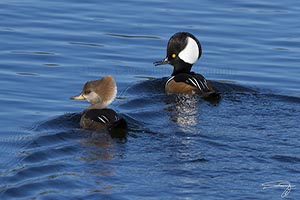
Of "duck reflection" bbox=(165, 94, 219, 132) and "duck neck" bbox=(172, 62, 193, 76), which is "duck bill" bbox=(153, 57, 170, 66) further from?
"duck reflection" bbox=(165, 94, 219, 132)

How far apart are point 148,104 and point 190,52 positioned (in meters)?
1.96

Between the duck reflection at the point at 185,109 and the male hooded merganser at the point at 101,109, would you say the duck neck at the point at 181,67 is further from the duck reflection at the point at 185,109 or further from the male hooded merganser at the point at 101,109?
the male hooded merganser at the point at 101,109

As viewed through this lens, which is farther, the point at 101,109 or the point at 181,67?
the point at 181,67

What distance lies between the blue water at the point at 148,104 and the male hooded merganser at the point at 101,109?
0.58 feet

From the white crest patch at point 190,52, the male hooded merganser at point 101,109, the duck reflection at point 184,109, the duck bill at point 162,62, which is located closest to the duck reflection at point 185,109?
the duck reflection at point 184,109

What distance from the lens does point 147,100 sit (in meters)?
13.2

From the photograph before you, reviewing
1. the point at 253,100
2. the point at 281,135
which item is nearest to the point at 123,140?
the point at 281,135

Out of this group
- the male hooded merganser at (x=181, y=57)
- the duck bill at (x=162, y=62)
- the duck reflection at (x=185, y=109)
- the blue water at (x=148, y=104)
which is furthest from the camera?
the duck bill at (x=162, y=62)

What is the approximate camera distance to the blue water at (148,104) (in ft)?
30.6

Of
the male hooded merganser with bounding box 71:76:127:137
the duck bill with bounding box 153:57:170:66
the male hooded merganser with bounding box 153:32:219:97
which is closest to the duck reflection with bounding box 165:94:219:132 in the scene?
the male hooded merganser with bounding box 153:32:219:97

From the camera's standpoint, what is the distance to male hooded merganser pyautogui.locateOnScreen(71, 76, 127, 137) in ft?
37.1

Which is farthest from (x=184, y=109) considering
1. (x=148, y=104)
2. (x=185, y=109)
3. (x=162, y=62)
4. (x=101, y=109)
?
(x=162, y=62)

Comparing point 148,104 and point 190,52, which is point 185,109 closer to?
point 148,104

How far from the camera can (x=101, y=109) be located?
11.6 meters
